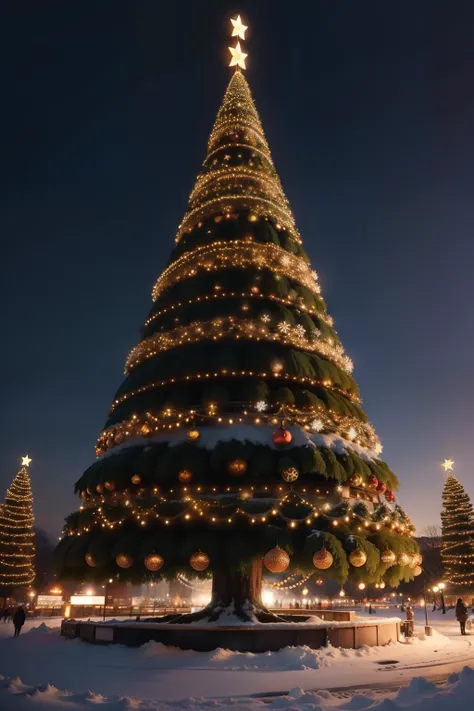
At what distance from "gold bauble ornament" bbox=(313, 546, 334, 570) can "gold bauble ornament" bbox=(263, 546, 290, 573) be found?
2.20 feet

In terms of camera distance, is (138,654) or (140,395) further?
(140,395)

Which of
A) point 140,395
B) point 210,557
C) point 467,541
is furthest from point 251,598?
point 467,541

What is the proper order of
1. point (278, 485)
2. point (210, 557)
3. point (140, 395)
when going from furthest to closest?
point (140, 395)
point (278, 485)
point (210, 557)

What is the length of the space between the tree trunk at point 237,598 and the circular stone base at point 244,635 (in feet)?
4.95

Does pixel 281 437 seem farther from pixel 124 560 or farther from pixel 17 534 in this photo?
pixel 17 534

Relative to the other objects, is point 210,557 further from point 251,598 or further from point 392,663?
point 392,663

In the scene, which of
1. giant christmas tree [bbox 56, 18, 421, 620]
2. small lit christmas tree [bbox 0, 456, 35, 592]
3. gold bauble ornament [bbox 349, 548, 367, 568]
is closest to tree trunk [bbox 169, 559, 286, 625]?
giant christmas tree [bbox 56, 18, 421, 620]

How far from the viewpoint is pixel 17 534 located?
1713 inches

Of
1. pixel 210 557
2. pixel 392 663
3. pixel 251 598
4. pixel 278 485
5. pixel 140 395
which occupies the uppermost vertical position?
pixel 140 395

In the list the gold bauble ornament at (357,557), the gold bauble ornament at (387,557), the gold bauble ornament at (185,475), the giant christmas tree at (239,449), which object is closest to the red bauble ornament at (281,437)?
the giant christmas tree at (239,449)

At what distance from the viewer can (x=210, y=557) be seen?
13.2 metres

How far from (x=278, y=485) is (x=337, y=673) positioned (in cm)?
488

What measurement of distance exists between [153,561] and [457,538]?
130ft

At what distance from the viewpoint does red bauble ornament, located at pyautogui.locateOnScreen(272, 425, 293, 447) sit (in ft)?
47.2
